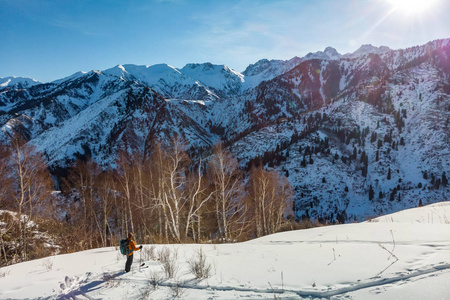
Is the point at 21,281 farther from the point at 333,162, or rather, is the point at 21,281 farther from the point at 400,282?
the point at 333,162

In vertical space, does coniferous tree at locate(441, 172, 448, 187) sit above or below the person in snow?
below

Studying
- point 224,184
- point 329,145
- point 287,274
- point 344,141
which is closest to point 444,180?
point 329,145

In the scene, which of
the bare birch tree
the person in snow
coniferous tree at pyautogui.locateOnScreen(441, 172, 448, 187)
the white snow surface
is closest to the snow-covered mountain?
coniferous tree at pyautogui.locateOnScreen(441, 172, 448, 187)

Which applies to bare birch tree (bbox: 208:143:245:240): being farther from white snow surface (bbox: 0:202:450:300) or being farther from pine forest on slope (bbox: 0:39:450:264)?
white snow surface (bbox: 0:202:450:300)

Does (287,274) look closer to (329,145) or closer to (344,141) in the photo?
(329,145)

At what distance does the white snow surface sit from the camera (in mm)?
4637

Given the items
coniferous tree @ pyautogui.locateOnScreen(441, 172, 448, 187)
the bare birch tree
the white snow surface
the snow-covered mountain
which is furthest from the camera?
coniferous tree @ pyautogui.locateOnScreen(441, 172, 448, 187)

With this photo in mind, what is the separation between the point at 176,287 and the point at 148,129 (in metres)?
140

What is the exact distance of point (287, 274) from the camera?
576 cm

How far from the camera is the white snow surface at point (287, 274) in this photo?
4637 mm

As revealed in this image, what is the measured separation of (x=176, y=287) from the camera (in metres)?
5.64

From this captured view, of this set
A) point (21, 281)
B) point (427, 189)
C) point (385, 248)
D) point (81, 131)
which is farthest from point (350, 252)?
point (81, 131)

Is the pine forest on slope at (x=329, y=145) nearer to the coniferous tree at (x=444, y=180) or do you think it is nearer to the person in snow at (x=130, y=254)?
the coniferous tree at (x=444, y=180)

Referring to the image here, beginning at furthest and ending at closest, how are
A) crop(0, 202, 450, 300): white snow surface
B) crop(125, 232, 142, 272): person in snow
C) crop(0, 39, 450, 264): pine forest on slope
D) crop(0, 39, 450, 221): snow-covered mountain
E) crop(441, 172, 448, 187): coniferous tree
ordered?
crop(441, 172, 448, 187): coniferous tree, crop(0, 39, 450, 221): snow-covered mountain, crop(0, 39, 450, 264): pine forest on slope, crop(125, 232, 142, 272): person in snow, crop(0, 202, 450, 300): white snow surface
